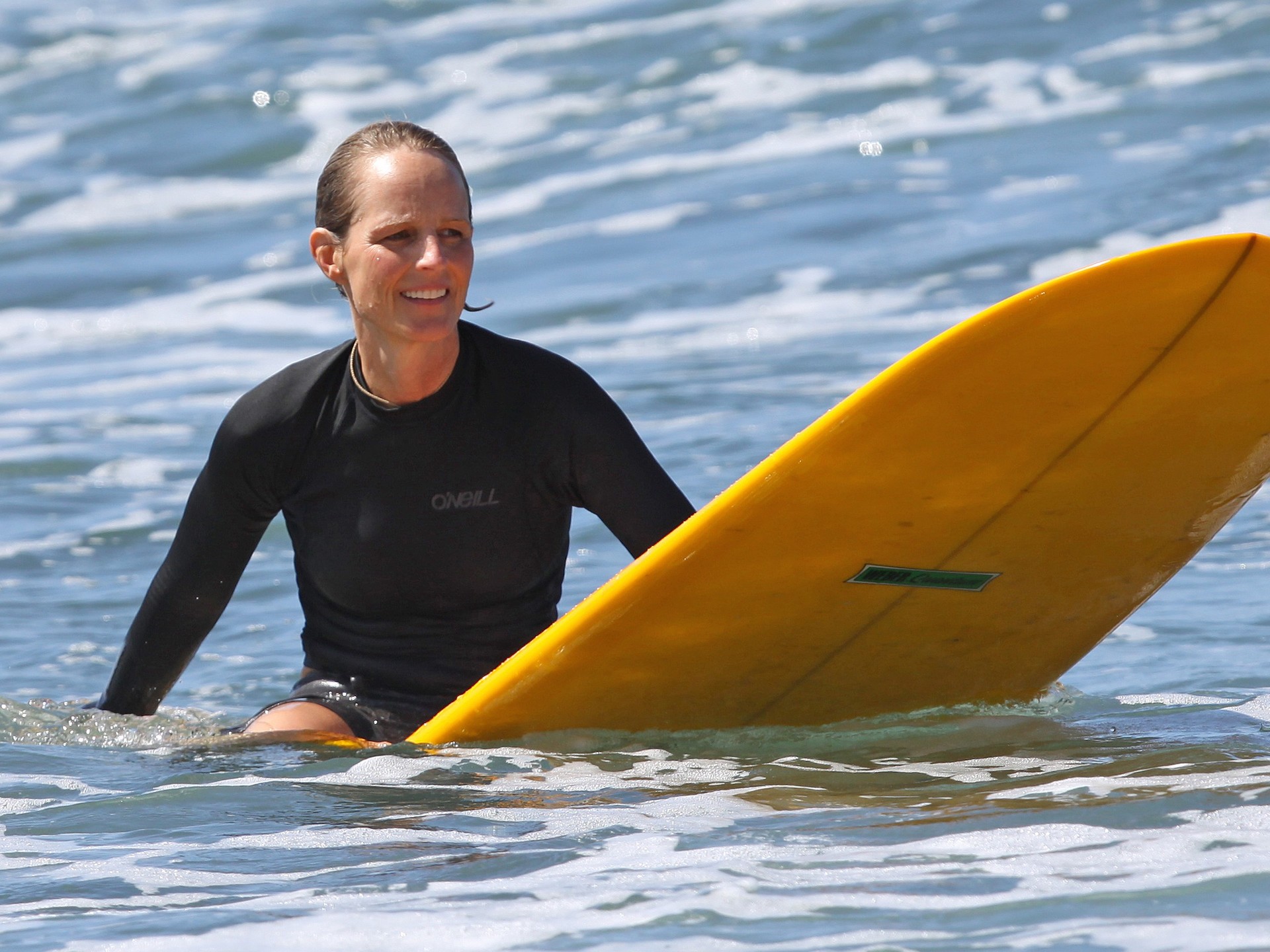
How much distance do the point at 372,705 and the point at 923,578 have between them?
1.06m

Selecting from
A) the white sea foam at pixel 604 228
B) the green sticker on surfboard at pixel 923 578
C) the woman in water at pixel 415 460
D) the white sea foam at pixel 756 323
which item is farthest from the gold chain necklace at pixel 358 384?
the white sea foam at pixel 604 228

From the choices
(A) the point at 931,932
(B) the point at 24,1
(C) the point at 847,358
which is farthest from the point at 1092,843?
(B) the point at 24,1

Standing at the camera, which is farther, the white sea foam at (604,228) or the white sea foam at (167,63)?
the white sea foam at (167,63)

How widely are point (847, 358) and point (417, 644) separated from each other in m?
4.38

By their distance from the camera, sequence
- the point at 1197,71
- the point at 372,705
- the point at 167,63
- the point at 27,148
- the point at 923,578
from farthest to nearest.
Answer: the point at 167,63 < the point at 27,148 < the point at 1197,71 < the point at 372,705 < the point at 923,578

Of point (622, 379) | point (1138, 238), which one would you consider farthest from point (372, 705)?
point (1138, 238)

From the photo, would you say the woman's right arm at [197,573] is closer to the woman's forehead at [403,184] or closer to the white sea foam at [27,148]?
the woman's forehead at [403,184]

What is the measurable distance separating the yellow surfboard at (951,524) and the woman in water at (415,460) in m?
0.21

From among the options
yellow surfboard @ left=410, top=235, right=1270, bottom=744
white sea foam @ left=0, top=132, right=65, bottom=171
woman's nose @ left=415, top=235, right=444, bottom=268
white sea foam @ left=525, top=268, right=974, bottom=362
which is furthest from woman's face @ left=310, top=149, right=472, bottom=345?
white sea foam @ left=0, top=132, right=65, bottom=171

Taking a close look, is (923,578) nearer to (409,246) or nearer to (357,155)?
(409,246)

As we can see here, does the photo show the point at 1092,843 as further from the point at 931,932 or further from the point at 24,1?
the point at 24,1

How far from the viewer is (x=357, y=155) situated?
9.48ft

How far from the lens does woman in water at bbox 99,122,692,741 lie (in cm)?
288

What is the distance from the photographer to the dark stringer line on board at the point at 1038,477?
8.39ft
